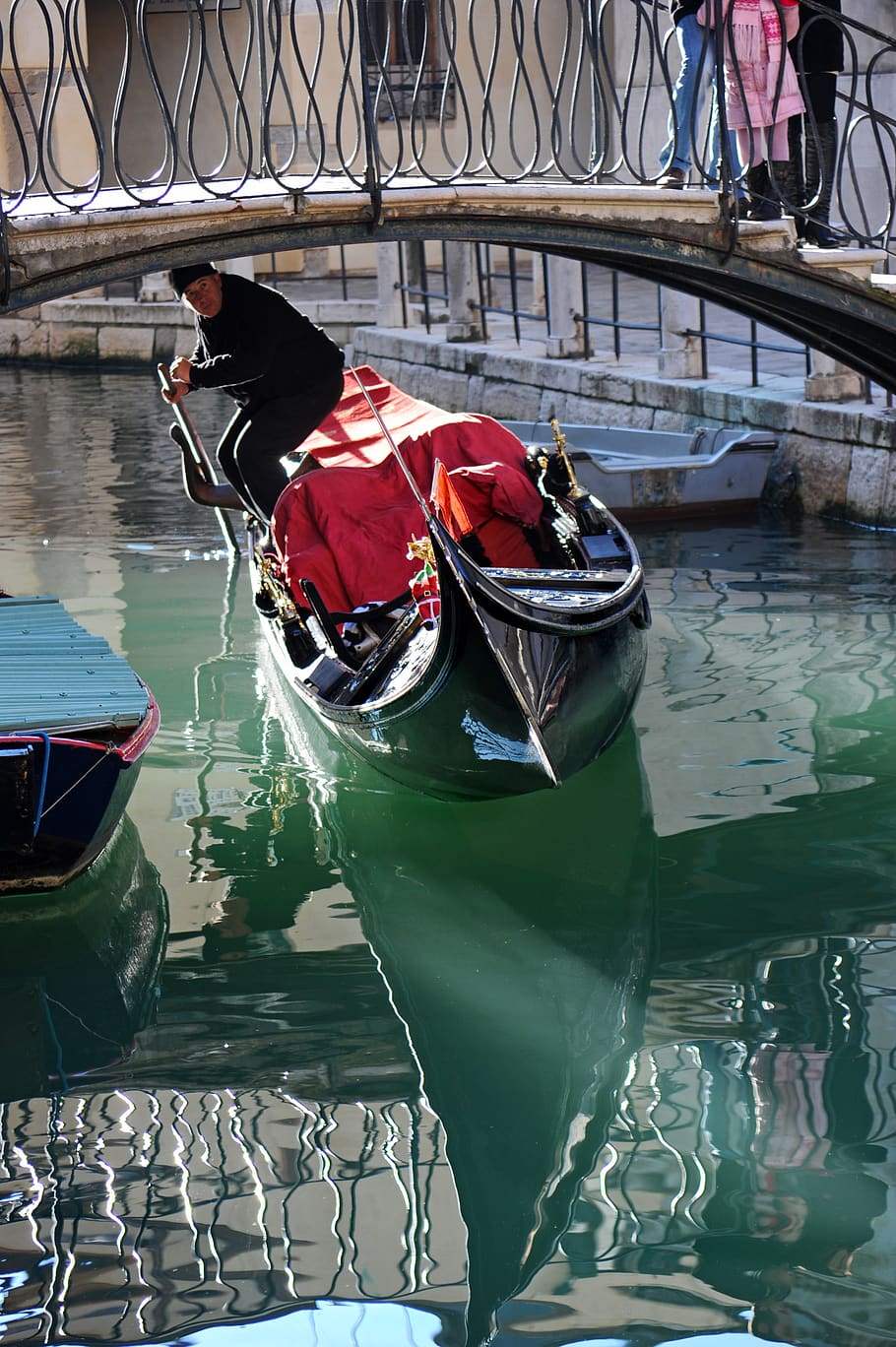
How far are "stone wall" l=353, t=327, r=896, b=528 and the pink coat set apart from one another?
6.19 feet

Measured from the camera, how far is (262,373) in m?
5.74

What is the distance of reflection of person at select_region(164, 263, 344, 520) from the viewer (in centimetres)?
565

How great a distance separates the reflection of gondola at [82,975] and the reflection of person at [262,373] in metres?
1.90

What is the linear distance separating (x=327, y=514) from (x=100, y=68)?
1107cm

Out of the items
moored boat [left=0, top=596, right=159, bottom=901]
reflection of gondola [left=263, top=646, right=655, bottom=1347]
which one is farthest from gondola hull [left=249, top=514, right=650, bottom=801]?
moored boat [left=0, top=596, right=159, bottom=901]

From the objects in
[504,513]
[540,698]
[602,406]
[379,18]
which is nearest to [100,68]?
[379,18]

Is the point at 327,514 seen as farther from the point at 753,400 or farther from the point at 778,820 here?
the point at 753,400

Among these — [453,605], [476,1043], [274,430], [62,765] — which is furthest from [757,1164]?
[274,430]

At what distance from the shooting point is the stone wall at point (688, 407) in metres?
7.00

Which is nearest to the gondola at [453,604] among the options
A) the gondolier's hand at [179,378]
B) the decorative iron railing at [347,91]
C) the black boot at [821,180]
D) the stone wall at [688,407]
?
the gondolier's hand at [179,378]

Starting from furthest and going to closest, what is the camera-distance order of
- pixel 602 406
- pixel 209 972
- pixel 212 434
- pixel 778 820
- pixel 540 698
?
pixel 212 434 < pixel 602 406 < pixel 778 820 < pixel 540 698 < pixel 209 972

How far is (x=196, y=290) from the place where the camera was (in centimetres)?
552

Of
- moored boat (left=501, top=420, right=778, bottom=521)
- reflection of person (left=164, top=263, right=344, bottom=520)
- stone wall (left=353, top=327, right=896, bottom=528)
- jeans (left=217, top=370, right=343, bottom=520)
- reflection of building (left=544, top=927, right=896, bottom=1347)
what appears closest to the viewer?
reflection of building (left=544, top=927, right=896, bottom=1347)

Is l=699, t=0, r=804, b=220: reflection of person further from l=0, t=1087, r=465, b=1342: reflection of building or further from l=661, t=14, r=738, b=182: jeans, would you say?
l=0, t=1087, r=465, b=1342: reflection of building
